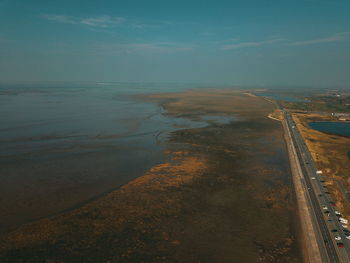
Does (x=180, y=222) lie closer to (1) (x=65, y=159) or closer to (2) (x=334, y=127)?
(1) (x=65, y=159)

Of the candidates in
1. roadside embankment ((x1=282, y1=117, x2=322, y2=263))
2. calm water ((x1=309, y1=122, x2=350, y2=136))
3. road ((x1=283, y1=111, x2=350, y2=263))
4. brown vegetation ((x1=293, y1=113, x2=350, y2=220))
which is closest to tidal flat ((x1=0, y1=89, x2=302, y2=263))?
roadside embankment ((x1=282, y1=117, x2=322, y2=263))

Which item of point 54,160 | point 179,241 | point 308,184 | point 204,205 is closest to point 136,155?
point 54,160

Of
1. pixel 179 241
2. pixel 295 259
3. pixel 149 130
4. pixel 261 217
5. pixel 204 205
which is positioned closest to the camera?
pixel 295 259

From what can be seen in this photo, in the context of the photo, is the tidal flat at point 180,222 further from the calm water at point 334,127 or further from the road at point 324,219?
the calm water at point 334,127

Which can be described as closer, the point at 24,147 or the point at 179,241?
the point at 179,241

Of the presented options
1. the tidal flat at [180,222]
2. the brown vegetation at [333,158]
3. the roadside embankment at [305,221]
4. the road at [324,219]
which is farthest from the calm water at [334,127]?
the tidal flat at [180,222]

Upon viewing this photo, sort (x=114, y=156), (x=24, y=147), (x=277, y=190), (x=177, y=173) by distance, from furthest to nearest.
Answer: (x=24, y=147), (x=114, y=156), (x=177, y=173), (x=277, y=190)

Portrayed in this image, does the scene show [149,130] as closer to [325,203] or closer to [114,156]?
[114,156]
